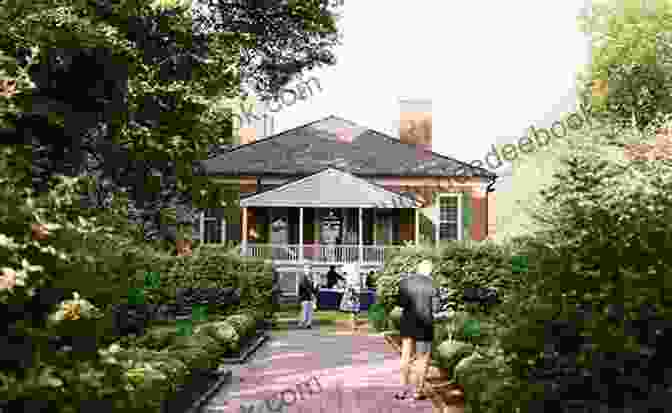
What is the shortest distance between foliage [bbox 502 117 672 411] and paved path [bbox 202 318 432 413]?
3693mm

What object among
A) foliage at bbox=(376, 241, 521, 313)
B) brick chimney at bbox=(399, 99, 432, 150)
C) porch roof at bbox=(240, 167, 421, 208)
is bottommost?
foliage at bbox=(376, 241, 521, 313)

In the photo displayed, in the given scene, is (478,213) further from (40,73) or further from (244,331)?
(40,73)

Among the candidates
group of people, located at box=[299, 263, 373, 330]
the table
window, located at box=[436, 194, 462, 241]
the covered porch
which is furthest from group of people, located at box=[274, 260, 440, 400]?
window, located at box=[436, 194, 462, 241]

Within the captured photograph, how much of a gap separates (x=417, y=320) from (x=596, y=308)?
14.6ft

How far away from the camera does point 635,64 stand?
114ft

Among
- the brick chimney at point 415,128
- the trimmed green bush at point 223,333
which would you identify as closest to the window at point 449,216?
the brick chimney at point 415,128

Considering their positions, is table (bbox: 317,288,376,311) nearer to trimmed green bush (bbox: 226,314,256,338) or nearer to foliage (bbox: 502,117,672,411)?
trimmed green bush (bbox: 226,314,256,338)

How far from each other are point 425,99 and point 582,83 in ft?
27.4

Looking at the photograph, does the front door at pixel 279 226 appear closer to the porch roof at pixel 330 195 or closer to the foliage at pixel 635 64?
the porch roof at pixel 330 195

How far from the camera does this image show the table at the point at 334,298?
25320mm

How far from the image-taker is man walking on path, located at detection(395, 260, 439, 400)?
952 cm


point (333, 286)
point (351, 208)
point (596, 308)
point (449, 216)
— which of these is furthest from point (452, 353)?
point (449, 216)

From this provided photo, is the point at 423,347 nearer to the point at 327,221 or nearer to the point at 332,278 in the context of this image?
the point at 332,278

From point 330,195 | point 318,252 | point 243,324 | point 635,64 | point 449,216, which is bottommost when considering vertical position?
point 243,324
